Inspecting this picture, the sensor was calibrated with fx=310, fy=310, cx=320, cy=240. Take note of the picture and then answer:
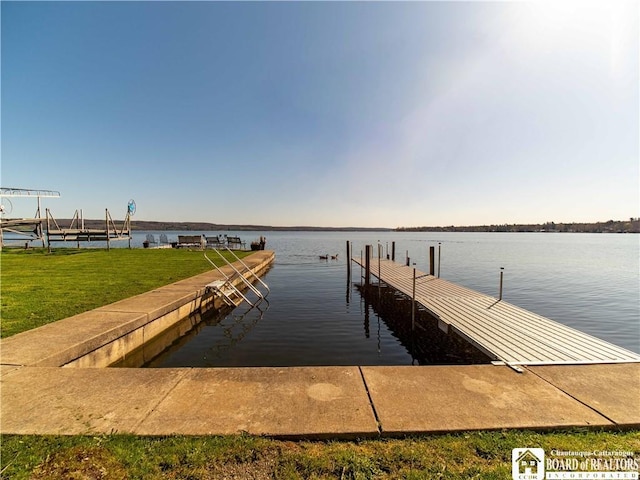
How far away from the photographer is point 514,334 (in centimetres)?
771

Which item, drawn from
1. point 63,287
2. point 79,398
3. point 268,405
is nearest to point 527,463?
point 268,405

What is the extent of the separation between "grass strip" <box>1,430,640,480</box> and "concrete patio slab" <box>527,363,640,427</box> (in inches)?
16.1

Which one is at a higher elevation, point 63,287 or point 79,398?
point 63,287

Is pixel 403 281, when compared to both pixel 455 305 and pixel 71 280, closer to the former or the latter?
pixel 455 305

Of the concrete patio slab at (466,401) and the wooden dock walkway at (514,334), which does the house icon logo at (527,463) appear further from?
the wooden dock walkway at (514,334)

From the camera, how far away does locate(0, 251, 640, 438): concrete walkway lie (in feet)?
12.0

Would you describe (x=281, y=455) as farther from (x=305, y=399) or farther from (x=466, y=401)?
(x=466, y=401)

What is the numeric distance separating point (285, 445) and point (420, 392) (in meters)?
2.12

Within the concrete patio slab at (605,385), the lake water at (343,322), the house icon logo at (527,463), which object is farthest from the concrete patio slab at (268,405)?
the lake water at (343,322)

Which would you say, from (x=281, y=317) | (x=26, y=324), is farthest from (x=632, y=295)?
(x=26, y=324)

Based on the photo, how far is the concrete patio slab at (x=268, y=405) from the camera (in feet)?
11.8

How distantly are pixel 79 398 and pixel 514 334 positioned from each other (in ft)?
29.0

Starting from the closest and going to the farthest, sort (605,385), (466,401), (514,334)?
(466,401) → (605,385) → (514,334)

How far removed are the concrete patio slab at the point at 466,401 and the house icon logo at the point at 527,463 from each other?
0.39 m
